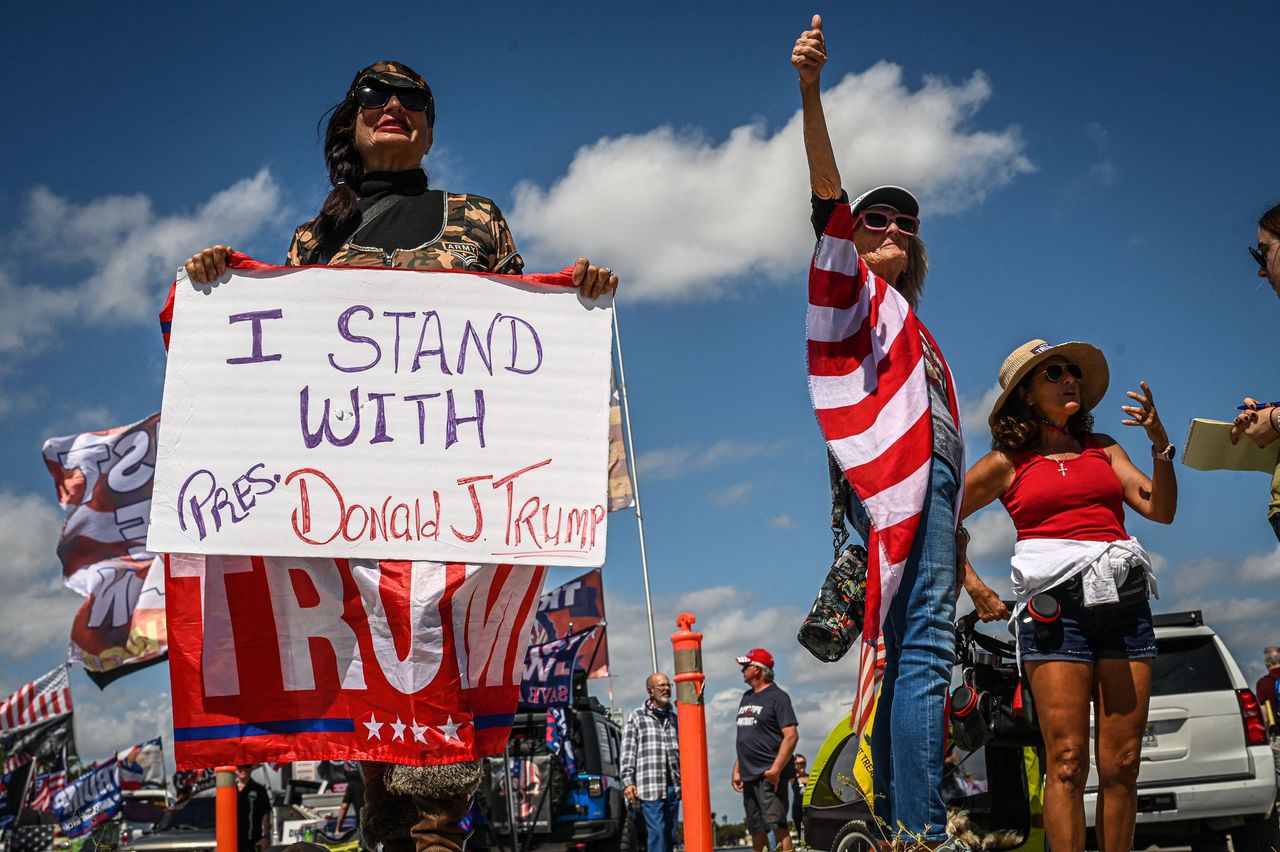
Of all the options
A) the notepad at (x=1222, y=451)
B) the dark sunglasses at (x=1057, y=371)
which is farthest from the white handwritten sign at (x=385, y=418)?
the notepad at (x=1222, y=451)

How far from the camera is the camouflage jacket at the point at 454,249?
386 centimetres

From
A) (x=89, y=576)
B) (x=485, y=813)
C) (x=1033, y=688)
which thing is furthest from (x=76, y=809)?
(x=1033, y=688)

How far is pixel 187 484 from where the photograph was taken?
356 cm

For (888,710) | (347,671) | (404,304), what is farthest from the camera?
(404,304)

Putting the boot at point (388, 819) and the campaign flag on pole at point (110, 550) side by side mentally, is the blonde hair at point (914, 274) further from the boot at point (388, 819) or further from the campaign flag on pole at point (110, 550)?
the campaign flag on pole at point (110, 550)

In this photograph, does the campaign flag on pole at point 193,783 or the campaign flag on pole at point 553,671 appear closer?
the campaign flag on pole at point 553,671

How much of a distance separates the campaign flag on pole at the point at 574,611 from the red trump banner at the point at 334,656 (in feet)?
51.8

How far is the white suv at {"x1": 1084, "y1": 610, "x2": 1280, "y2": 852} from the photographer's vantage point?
7.40 m

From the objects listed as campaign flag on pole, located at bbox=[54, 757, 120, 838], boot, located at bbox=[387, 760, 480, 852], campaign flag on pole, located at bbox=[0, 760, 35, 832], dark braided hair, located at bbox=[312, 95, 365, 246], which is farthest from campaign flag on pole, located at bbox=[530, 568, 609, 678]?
boot, located at bbox=[387, 760, 480, 852]

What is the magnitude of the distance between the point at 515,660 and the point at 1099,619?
186cm

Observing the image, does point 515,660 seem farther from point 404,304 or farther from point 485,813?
point 485,813

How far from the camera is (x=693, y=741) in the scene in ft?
9.72

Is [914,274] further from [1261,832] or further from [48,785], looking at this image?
[48,785]

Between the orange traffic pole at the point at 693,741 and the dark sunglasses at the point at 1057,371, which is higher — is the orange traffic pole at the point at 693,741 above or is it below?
below
